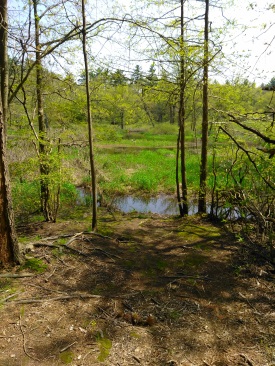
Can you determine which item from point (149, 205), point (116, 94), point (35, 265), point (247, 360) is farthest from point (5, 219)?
point (149, 205)

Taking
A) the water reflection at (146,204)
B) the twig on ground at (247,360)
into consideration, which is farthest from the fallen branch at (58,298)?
the water reflection at (146,204)

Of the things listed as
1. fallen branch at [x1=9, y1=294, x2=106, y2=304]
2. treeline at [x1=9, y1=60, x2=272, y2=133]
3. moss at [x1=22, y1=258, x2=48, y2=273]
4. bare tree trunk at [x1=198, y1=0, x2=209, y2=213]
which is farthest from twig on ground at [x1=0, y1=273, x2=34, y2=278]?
bare tree trunk at [x1=198, y1=0, x2=209, y2=213]

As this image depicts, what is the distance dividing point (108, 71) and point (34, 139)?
9.13 feet

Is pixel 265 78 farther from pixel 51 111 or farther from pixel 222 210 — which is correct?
pixel 51 111

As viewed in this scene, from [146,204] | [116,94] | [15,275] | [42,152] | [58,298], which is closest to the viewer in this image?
[58,298]

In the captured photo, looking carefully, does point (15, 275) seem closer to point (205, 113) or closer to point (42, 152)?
point (42, 152)

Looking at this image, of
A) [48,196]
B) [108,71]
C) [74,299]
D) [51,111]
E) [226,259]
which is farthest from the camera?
[51,111]

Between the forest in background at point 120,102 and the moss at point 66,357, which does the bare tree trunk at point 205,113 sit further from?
the moss at point 66,357

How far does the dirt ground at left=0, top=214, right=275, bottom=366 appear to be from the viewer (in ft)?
9.34

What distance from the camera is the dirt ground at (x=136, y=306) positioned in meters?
2.85

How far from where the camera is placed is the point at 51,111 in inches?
348

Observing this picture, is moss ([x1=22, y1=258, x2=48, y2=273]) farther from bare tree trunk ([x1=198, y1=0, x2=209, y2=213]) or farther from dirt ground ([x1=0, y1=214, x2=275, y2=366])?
bare tree trunk ([x1=198, y1=0, x2=209, y2=213])

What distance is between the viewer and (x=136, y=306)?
3744 mm

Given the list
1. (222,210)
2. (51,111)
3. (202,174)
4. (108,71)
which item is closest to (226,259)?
(222,210)
